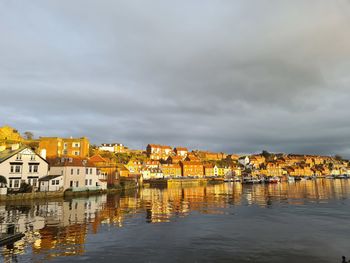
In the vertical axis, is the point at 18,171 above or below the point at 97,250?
above

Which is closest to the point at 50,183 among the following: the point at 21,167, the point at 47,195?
the point at 47,195

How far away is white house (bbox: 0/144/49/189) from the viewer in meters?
63.2

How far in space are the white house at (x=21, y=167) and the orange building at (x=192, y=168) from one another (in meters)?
126

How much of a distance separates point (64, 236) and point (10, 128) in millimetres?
121378

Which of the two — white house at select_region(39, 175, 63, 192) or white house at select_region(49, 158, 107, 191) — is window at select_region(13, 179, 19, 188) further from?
white house at select_region(49, 158, 107, 191)

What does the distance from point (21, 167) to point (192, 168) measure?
449ft

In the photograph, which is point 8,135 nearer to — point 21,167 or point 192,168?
point 21,167

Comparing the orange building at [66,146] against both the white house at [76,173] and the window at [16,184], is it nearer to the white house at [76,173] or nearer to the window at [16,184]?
the white house at [76,173]

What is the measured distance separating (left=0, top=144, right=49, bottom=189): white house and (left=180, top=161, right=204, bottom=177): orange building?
12640cm

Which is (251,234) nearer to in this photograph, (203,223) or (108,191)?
(203,223)

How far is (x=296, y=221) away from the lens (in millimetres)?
37812

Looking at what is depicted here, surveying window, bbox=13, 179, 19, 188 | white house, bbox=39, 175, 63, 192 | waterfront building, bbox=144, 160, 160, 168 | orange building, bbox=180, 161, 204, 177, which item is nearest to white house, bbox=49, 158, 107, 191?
white house, bbox=39, 175, 63, 192

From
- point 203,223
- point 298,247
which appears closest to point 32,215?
point 203,223

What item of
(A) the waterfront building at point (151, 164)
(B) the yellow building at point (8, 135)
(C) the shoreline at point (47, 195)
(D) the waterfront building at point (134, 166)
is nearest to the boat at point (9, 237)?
(C) the shoreline at point (47, 195)
